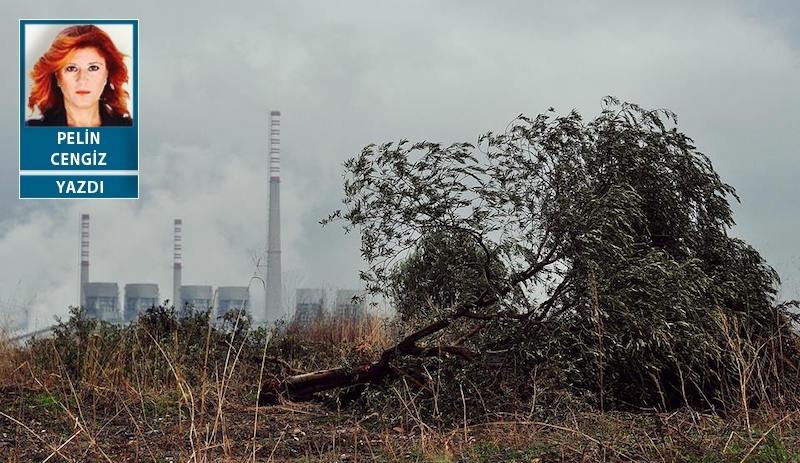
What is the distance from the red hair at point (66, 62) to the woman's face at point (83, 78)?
0.08 metres

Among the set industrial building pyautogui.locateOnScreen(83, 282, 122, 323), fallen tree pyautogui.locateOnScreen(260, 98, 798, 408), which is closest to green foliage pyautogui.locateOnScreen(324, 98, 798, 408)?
fallen tree pyautogui.locateOnScreen(260, 98, 798, 408)

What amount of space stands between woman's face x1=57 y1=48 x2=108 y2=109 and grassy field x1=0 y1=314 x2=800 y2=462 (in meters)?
4.53

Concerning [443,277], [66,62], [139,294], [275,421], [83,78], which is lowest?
[139,294]

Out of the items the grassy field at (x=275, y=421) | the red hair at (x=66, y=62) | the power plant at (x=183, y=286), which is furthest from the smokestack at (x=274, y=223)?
the grassy field at (x=275, y=421)

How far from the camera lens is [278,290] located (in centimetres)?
4612

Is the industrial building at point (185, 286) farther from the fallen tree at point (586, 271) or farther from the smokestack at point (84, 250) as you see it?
the fallen tree at point (586, 271)

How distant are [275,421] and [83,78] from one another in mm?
9388

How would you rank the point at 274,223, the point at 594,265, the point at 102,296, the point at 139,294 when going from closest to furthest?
the point at 594,265 < the point at 274,223 < the point at 102,296 < the point at 139,294

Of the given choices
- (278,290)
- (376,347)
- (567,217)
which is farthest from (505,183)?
(278,290)

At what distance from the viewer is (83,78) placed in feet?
51.4

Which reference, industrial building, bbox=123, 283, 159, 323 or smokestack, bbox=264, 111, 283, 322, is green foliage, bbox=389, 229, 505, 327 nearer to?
smokestack, bbox=264, 111, 283, 322

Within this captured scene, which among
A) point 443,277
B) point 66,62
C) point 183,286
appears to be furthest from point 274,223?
point 443,277

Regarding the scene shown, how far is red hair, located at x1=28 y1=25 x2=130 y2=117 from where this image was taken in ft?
49.0

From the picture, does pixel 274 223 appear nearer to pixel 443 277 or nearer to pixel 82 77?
pixel 82 77
